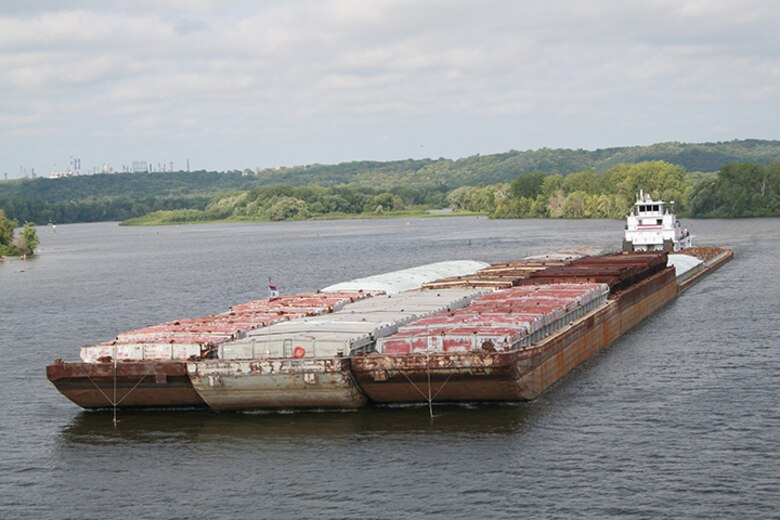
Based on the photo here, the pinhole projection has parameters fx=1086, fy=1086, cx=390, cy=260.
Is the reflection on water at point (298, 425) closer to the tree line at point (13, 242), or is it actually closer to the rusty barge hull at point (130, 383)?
the rusty barge hull at point (130, 383)

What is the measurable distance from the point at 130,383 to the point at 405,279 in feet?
94.2

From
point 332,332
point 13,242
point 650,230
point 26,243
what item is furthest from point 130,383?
point 13,242

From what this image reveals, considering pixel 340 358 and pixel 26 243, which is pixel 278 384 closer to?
pixel 340 358

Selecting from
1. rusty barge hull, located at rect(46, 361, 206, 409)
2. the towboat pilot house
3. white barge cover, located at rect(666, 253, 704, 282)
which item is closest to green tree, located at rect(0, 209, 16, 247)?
the towboat pilot house

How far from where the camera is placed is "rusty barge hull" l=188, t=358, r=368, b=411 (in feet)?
114

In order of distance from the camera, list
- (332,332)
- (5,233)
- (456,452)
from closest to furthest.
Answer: (456,452) → (332,332) → (5,233)

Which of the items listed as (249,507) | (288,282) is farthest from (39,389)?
(288,282)

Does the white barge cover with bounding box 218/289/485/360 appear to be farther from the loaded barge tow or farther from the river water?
the river water

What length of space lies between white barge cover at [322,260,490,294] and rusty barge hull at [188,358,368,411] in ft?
70.9

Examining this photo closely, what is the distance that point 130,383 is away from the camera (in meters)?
37.3

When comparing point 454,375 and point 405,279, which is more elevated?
point 405,279

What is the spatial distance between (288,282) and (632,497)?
75117mm

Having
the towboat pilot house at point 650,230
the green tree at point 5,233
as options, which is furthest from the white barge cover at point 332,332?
the green tree at point 5,233

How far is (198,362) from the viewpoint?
35625 mm
